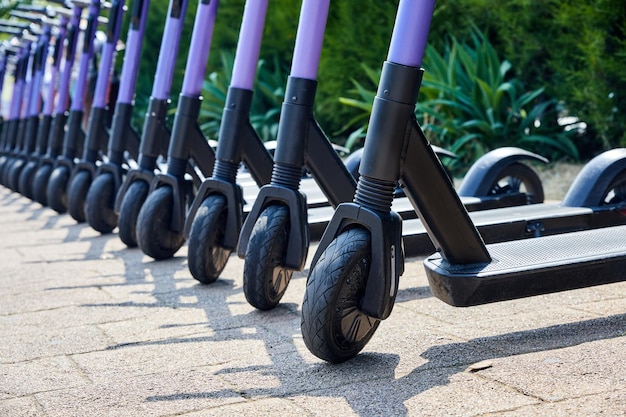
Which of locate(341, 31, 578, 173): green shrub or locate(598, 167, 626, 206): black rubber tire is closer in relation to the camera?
locate(598, 167, 626, 206): black rubber tire

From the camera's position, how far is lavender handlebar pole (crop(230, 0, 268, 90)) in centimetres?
314

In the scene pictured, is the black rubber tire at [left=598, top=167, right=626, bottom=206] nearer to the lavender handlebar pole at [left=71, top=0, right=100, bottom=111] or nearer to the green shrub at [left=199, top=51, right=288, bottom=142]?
the lavender handlebar pole at [left=71, top=0, right=100, bottom=111]

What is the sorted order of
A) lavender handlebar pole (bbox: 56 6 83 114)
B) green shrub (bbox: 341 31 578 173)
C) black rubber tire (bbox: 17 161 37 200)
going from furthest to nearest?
black rubber tire (bbox: 17 161 37 200)
lavender handlebar pole (bbox: 56 6 83 114)
green shrub (bbox: 341 31 578 173)

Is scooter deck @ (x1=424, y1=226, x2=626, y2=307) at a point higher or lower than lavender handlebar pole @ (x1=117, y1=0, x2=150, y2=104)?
lower

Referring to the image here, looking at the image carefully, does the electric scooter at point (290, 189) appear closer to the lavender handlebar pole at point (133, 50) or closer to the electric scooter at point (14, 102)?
the lavender handlebar pole at point (133, 50)

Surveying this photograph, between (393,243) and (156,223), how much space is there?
1770 mm

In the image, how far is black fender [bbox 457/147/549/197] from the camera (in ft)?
12.8

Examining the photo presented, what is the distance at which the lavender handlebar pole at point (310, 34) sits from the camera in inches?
105

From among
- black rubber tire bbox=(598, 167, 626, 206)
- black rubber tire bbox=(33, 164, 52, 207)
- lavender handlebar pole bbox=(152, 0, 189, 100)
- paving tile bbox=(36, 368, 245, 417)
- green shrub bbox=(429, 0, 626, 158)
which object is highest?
green shrub bbox=(429, 0, 626, 158)

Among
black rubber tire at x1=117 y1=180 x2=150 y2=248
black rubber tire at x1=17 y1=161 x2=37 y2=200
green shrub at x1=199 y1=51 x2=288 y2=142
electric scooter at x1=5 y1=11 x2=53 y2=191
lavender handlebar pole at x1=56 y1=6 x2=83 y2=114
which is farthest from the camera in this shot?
green shrub at x1=199 y1=51 x2=288 y2=142

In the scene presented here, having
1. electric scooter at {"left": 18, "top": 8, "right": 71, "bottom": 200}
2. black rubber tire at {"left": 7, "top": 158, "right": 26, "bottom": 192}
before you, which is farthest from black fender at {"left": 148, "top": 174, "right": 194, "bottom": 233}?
black rubber tire at {"left": 7, "top": 158, "right": 26, "bottom": 192}

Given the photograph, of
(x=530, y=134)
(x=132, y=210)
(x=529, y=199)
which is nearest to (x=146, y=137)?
(x=132, y=210)

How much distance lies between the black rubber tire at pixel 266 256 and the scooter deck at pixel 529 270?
1.54ft

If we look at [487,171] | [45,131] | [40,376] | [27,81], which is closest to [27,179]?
[45,131]
